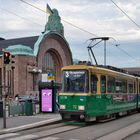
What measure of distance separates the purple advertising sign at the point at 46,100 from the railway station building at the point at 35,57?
102ft

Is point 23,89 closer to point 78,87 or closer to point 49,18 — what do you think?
point 49,18

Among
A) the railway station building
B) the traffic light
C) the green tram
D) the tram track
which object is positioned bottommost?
the tram track

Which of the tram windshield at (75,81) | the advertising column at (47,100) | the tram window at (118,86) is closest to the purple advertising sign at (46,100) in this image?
the advertising column at (47,100)

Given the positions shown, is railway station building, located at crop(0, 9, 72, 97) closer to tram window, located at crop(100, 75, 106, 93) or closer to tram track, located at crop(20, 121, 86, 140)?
tram window, located at crop(100, 75, 106, 93)

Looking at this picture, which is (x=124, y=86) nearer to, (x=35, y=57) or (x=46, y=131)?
(x=46, y=131)

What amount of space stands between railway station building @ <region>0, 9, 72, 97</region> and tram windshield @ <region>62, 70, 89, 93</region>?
37.7 meters

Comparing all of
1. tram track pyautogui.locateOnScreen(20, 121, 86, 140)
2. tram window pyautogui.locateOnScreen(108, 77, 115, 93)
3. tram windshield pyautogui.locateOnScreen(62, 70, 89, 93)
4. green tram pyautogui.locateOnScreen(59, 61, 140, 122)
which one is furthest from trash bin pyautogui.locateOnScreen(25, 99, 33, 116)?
tram window pyautogui.locateOnScreen(108, 77, 115, 93)

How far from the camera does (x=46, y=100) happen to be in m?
29.0

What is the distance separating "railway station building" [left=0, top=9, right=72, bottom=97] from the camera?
6862 centimetres

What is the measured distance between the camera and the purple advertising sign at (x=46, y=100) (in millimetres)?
28984

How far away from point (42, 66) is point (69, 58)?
914 centimetres

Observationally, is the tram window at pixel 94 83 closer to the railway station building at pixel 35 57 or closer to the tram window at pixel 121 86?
the tram window at pixel 121 86

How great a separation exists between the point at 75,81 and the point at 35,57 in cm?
5037

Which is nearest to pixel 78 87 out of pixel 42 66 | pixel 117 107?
pixel 117 107
